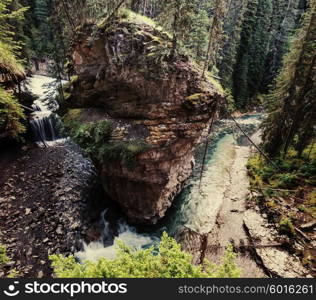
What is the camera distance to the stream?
10703 millimetres

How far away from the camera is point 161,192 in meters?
11.6

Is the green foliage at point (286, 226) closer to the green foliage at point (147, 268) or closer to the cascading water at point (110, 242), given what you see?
the cascading water at point (110, 242)

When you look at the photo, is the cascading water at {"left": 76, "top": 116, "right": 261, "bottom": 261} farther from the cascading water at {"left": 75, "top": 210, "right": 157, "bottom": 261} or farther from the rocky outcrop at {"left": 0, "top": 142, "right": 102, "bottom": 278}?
the rocky outcrop at {"left": 0, "top": 142, "right": 102, "bottom": 278}

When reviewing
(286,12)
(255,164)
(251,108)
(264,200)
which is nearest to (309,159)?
(255,164)

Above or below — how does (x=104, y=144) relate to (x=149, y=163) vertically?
above

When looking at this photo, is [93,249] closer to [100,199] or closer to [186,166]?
[100,199]

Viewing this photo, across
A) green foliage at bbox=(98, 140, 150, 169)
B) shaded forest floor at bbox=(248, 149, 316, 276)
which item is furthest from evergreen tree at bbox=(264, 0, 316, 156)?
green foliage at bbox=(98, 140, 150, 169)

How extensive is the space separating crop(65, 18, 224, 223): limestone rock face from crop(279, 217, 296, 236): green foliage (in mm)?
6539

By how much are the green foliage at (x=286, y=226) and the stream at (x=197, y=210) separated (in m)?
1.98

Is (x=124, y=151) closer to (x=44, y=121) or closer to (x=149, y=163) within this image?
(x=149, y=163)

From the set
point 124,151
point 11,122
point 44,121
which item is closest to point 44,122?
point 44,121

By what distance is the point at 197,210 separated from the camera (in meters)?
13.2

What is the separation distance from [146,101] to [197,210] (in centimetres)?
807

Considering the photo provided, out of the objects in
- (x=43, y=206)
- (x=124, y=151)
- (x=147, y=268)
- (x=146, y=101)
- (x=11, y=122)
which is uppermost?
(x=146, y=101)
